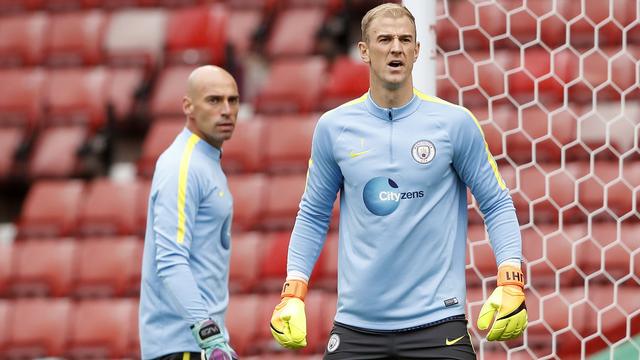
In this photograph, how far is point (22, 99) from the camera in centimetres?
880

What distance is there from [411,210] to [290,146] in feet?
14.6

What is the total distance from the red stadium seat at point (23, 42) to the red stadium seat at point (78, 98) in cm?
37

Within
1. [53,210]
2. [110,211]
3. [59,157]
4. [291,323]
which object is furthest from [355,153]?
[59,157]

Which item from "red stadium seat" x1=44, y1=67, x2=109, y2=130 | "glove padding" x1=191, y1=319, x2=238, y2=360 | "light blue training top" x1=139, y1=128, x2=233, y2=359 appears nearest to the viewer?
"glove padding" x1=191, y1=319, x2=238, y2=360

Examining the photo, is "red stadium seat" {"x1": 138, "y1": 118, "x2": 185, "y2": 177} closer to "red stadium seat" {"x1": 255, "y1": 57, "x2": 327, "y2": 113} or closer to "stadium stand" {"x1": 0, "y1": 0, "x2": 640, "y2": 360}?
"stadium stand" {"x1": 0, "y1": 0, "x2": 640, "y2": 360}

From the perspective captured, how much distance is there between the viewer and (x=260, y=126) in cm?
799

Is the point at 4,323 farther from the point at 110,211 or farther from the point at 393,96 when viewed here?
the point at 393,96

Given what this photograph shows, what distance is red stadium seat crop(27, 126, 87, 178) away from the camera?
8.41 metres

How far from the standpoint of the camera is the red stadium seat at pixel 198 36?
8.49m

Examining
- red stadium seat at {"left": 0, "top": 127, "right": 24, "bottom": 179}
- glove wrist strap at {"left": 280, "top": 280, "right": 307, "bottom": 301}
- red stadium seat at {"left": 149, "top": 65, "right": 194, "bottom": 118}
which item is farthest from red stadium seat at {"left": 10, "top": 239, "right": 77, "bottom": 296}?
glove wrist strap at {"left": 280, "top": 280, "right": 307, "bottom": 301}

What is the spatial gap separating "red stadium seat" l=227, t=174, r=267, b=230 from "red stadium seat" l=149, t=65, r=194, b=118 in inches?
36.9

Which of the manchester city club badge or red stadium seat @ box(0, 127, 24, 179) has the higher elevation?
the manchester city club badge

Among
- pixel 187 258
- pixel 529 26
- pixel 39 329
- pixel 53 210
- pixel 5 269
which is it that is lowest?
pixel 39 329

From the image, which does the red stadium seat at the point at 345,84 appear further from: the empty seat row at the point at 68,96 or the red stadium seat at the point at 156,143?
the empty seat row at the point at 68,96
